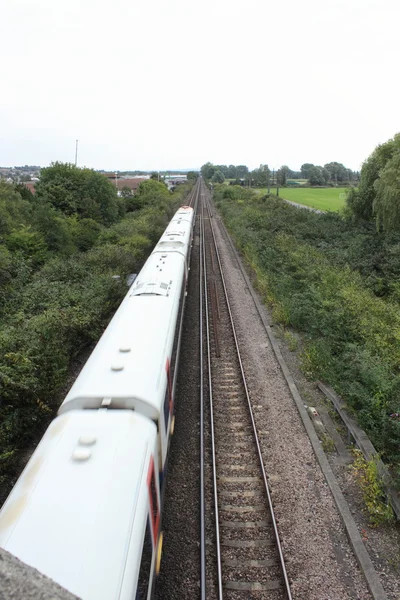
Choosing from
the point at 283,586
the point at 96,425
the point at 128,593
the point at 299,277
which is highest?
the point at 299,277

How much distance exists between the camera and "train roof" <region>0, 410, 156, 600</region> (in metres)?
3.48

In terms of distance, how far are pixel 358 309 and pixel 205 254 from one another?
15382 millimetres

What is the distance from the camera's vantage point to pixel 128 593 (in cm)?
353

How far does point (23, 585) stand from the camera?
1684 millimetres

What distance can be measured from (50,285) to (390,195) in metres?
18.8

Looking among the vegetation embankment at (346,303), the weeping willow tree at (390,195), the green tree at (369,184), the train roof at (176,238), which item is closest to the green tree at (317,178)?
the green tree at (369,184)

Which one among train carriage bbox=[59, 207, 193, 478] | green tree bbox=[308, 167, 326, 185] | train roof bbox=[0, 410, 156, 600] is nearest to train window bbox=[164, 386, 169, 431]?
train carriage bbox=[59, 207, 193, 478]

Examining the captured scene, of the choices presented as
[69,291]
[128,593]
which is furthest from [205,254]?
[128,593]

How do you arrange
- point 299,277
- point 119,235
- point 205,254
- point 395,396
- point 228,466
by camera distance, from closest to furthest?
point 228,466 < point 395,396 < point 299,277 < point 119,235 < point 205,254

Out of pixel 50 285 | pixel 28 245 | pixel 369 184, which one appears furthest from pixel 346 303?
pixel 369 184

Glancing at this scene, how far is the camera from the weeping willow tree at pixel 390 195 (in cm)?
2158

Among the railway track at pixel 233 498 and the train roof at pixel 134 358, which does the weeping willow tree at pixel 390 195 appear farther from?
the train roof at pixel 134 358

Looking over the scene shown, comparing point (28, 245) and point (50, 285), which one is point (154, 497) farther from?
point (28, 245)

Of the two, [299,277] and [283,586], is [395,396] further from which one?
[299,277]
